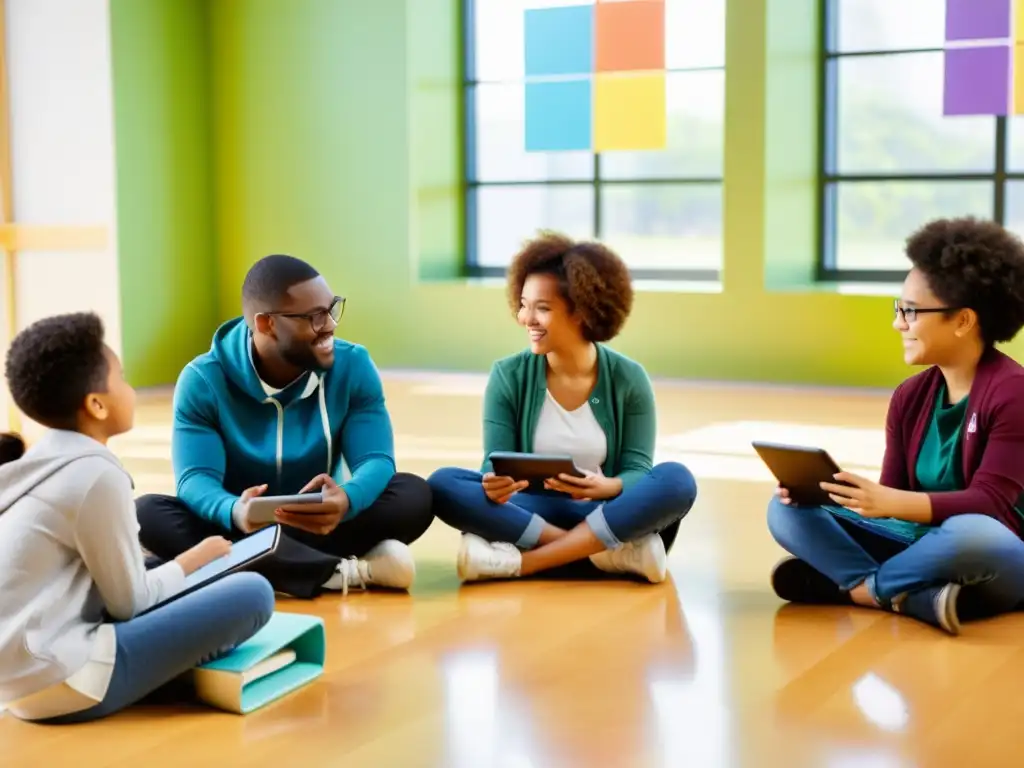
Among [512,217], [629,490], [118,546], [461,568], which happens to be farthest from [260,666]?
[512,217]

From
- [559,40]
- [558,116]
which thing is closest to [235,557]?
[558,116]

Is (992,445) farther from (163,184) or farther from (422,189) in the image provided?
(163,184)

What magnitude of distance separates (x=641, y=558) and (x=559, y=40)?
4.88m

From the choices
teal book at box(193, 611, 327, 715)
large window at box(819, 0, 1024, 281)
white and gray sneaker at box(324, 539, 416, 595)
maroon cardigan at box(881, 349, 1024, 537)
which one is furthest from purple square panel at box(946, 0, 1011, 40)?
teal book at box(193, 611, 327, 715)

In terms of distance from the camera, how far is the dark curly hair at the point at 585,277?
372cm

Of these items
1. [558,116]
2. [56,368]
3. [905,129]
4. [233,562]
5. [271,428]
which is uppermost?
[558,116]

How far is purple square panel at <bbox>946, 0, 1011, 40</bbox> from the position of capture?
277 inches

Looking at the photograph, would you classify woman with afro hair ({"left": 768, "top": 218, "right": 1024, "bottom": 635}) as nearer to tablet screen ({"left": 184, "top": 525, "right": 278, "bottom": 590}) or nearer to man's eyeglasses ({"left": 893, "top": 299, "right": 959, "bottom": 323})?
man's eyeglasses ({"left": 893, "top": 299, "right": 959, "bottom": 323})

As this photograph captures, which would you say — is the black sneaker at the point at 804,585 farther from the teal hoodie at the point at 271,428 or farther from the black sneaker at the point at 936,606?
the teal hoodie at the point at 271,428

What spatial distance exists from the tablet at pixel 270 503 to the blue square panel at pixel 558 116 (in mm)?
Answer: 4862

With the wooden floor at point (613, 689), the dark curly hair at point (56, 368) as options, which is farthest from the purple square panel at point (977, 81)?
the dark curly hair at point (56, 368)

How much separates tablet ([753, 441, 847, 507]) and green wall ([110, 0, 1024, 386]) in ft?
13.2

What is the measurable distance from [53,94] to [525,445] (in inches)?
174

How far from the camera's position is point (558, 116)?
8016 mm
